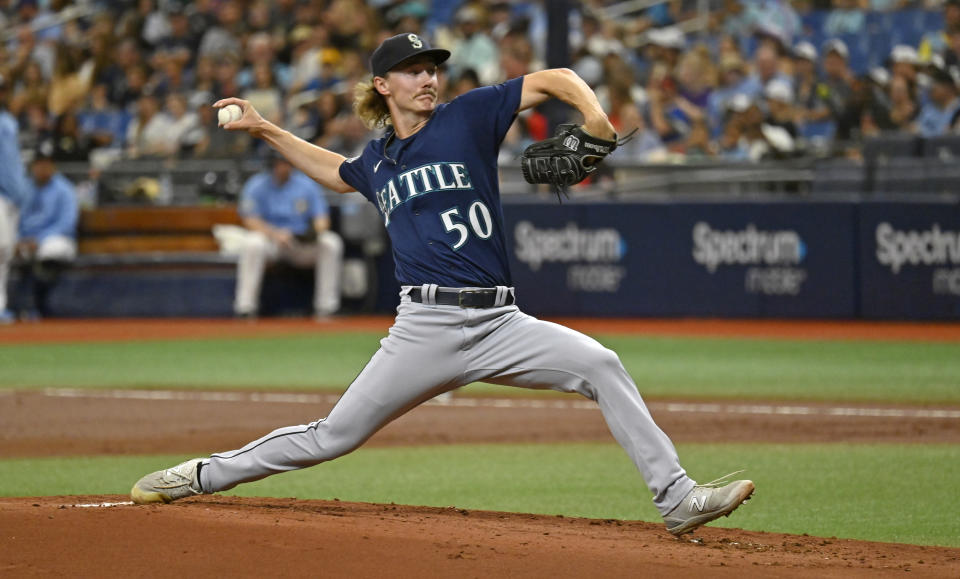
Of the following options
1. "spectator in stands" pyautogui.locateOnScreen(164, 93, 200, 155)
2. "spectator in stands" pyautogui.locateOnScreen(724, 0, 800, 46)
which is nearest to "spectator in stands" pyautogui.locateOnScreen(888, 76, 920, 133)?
"spectator in stands" pyautogui.locateOnScreen(724, 0, 800, 46)

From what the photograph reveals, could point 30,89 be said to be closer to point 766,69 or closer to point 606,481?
point 766,69

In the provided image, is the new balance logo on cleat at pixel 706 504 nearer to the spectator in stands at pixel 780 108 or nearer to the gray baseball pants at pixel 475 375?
the gray baseball pants at pixel 475 375

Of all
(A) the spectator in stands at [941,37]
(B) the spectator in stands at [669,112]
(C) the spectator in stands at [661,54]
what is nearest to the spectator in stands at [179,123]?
(C) the spectator in stands at [661,54]

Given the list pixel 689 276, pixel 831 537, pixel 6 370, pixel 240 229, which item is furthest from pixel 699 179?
pixel 831 537

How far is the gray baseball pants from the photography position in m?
5.30

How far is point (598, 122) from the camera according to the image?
200 inches

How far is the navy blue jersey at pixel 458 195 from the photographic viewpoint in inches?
215

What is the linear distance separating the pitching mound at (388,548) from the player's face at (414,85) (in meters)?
1.63

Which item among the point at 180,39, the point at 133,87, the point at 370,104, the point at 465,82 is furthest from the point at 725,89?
the point at 370,104

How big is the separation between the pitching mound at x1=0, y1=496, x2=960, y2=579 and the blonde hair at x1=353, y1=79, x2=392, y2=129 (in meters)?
1.63

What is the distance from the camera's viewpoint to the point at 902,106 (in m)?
16.4

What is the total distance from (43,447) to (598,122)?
16.4 ft

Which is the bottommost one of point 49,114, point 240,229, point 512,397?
point 512,397

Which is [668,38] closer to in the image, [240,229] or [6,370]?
[240,229]
